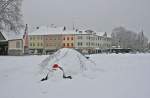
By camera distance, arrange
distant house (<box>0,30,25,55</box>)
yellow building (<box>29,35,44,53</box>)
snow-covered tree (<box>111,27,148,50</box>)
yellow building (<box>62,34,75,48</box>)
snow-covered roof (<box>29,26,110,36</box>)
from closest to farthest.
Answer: distant house (<box>0,30,25,55</box>) → yellow building (<box>62,34,75,48</box>) → snow-covered roof (<box>29,26,110,36</box>) → yellow building (<box>29,35,44,53</box>) → snow-covered tree (<box>111,27,148,50</box>)

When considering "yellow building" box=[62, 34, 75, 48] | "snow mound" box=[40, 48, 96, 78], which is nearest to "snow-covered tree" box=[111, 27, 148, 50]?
"yellow building" box=[62, 34, 75, 48]

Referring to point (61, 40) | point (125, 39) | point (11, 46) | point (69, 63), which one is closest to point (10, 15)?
point (69, 63)

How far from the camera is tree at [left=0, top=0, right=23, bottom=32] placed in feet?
103

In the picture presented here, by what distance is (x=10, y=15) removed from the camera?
33406 mm

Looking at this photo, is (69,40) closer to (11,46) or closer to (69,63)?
(11,46)

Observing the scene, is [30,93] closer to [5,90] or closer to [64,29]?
[5,90]

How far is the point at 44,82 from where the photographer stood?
1280 centimetres

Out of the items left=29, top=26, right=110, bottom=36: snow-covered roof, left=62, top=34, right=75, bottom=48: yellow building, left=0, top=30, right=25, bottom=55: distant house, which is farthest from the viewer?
left=29, top=26, right=110, bottom=36: snow-covered roof

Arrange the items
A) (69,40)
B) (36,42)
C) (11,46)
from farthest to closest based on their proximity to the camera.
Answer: (36,42), (69,40), (11,46)

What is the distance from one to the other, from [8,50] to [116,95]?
61948mm

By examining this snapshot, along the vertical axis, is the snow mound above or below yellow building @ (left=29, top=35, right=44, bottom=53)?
below

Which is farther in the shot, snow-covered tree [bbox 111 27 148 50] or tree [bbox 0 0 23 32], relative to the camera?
snow-covered tree [bbox 111 27 148 50]

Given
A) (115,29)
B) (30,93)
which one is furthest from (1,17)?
(115,29)

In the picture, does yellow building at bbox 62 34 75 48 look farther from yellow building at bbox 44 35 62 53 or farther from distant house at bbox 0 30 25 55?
distant house at bbox 0 30 25 55
